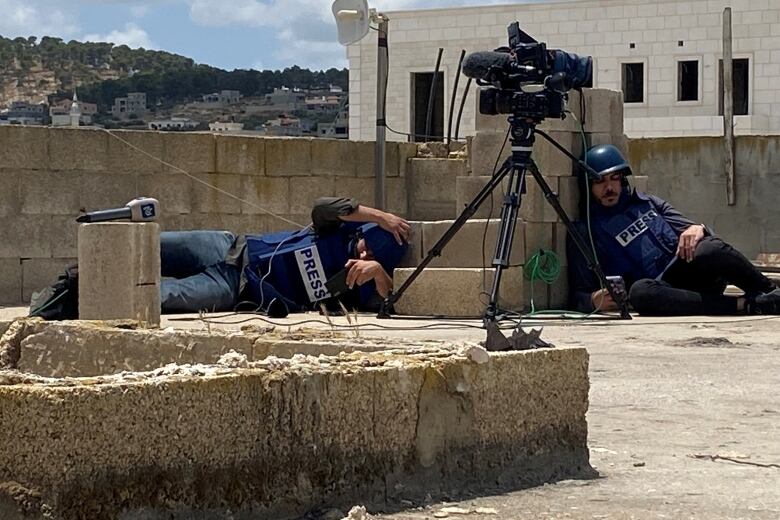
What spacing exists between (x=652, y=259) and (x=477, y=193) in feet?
4.81

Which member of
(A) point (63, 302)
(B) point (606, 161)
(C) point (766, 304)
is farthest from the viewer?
(B) point (606, 161)

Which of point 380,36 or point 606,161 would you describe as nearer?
point 606,161

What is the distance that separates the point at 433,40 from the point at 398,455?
1411 inches

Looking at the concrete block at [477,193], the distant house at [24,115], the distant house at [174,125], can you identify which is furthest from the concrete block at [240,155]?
the distant house at [174,125]

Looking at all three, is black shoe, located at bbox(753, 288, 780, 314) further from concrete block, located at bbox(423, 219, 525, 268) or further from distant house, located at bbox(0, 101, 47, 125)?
distant house, located at bbox(0, 101, 47, 125)

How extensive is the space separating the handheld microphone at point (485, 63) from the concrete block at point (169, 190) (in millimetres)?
3801

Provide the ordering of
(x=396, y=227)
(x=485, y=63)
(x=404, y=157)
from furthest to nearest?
1. (x=404, y=157)
2. (x=396, y=227)
3. (x=485, y=63)

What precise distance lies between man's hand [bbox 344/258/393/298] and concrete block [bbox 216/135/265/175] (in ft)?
8.09

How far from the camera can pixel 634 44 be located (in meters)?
37.9

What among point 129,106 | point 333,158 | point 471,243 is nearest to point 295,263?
point 471,243

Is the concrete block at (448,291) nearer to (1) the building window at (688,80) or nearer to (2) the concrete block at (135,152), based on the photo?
(2) the concrete block at (135,152)

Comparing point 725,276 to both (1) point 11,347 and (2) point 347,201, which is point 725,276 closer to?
(2) point 347,201

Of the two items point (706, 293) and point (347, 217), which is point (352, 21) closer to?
point (347, 217)

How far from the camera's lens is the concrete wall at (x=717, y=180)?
15.5 metres
